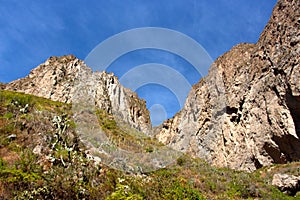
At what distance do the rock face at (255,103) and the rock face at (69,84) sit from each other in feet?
40.1

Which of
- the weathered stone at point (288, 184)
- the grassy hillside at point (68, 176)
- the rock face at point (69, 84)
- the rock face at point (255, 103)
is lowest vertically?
the weathered stone at point (288, 184)

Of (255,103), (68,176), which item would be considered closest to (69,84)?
(255,103)

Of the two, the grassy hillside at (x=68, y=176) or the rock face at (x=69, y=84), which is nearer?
the grassy hillside at (x=68, y=176)

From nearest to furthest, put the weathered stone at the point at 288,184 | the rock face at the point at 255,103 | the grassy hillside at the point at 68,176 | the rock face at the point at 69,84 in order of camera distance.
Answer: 1. the grassy hillside at the point at 68,176
2. the weathered stone at the point at 288,184
3. the rock face at the point at 255,103
4. the rock face at the point at 69,84

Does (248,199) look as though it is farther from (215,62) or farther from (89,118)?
(215,62)

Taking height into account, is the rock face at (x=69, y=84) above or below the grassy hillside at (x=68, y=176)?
above

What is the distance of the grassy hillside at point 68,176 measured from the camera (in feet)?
23.5

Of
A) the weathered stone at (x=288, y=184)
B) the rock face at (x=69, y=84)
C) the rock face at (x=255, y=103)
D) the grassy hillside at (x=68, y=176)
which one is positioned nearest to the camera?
the grassy hillside at (x=68, y=176)

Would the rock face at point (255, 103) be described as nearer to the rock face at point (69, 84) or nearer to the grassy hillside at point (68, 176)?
the grassy hillside at point (68, 176)

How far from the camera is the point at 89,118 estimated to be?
20250mm

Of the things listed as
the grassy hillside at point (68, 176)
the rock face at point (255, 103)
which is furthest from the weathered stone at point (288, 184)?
the rock face at point (255, 103)

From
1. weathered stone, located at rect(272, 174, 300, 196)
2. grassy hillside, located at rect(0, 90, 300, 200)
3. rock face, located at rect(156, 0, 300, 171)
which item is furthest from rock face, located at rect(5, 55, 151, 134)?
weathered stone, located at rect(272, 174, 300, 196)

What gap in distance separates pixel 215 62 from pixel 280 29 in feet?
→ 52.2

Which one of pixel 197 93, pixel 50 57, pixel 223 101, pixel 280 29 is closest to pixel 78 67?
pixel 50 57
